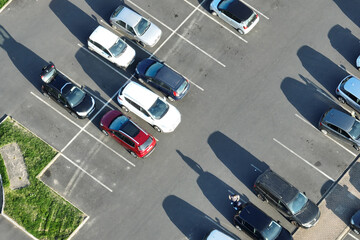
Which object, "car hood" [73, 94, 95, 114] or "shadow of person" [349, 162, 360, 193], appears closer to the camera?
"shadow of person" [349, 162, 360, 193]

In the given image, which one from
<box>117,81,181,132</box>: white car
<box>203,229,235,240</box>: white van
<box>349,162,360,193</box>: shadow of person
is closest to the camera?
<box>203,229,235,240</box>: white van

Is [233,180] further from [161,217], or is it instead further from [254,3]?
[254,3]

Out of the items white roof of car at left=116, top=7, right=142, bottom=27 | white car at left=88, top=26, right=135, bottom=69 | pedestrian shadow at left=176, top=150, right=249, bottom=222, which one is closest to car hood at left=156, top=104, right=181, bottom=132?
pedestrian shadow at left=176, top=150, right=249, bottom=222

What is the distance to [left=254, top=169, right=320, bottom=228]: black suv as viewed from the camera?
109 ft

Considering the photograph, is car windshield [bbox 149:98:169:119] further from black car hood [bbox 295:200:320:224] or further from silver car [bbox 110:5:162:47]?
black car hood [bbox 295:200:320:224]

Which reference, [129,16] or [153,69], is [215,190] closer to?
[153,69]

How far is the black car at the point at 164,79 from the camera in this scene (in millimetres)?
36656

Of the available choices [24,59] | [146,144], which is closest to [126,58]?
[146,144]

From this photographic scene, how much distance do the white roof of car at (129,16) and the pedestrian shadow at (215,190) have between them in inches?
497

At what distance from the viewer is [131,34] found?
39562 millimetres

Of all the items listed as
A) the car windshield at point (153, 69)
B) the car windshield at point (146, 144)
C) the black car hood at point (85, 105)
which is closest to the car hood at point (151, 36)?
the car windshield at point (153, 69)

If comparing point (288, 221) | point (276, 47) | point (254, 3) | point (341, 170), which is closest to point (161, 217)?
point (288, 221)

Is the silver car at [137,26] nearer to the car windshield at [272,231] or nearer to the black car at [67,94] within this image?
the black car at [67,94]

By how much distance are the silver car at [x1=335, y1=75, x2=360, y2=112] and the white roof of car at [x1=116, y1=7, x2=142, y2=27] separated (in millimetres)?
17707
